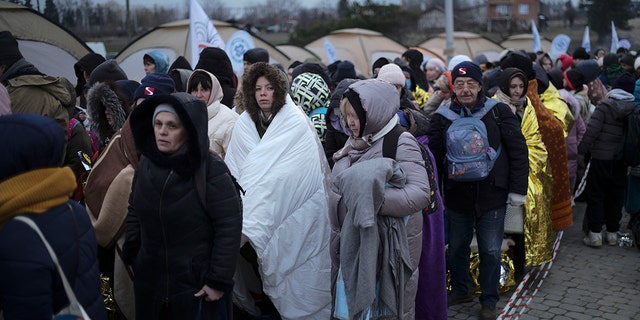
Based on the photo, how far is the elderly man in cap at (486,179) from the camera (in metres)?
5.08

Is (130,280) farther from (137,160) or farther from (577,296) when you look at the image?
(577,296)

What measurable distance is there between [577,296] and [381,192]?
296cm

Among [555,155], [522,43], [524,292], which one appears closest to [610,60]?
[555,155]

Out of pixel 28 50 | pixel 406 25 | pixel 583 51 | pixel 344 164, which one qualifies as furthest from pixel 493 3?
pixel 344 164

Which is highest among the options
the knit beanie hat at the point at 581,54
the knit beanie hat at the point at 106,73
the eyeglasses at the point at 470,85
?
the knit beanie hat at the point at 106,73

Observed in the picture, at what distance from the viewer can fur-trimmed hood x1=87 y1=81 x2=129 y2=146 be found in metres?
4.62

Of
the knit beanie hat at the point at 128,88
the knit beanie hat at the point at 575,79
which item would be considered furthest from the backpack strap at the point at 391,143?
the knit beanie hat at the point at 575,79

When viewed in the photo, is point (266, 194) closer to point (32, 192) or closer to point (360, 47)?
point (32, 192)

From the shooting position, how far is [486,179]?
5.11m

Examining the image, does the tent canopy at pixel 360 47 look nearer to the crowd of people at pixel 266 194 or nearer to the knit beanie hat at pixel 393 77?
the crowd of people at pixel 266 194

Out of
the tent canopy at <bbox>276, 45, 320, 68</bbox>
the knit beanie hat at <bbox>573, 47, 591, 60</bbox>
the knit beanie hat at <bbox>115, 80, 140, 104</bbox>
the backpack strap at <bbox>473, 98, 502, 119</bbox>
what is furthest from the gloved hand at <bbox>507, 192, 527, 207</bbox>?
the tent canopy at <bbox>276, 45, 320, 68</bbox>

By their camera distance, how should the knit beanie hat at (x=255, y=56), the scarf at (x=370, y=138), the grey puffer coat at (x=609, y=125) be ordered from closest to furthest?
1. the scarf at (x=370, y=138)
2. the grey puffer coat at (x=609, y=125)
3. the knit beanie hat at (x=255, y=56)

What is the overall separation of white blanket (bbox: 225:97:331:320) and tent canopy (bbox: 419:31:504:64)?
2289 cm

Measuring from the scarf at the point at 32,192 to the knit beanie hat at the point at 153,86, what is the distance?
7.53ft
